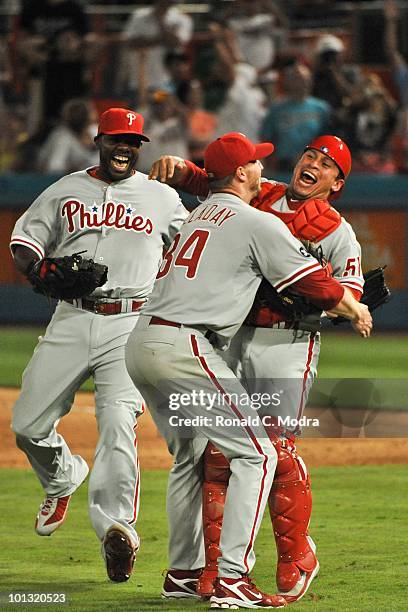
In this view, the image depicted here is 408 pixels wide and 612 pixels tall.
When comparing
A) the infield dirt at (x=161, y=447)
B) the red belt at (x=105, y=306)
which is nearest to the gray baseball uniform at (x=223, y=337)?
the red belt at (x=105, y=306)

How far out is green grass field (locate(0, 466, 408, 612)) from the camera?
16.7 feet

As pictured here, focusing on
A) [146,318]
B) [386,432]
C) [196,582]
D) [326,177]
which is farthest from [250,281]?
[386,432]

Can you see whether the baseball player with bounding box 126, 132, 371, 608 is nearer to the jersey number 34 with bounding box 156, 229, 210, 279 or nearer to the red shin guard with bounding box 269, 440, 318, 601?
the jersey number 34 with bounding box 156, 229, 210, 279

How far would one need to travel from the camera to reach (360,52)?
15.2 metres

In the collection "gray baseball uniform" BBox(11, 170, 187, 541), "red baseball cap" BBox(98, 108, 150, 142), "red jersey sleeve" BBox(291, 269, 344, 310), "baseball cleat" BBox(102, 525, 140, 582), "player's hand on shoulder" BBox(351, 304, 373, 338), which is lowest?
"baseball cleat" BBox(102, 525, 140, 582)

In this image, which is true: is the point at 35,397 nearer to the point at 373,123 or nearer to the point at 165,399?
the point at 165,399

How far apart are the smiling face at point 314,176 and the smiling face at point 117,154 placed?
0.88m

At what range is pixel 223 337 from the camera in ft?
16.5

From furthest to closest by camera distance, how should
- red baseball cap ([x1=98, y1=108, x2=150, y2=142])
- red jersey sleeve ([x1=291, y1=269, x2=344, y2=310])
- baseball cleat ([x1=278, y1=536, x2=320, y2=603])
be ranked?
red baseball cap ([x1=98, y1=108, x2=150, y2=142]) < baseball cleat ([x1=278, y1=536, x2=320, y2=603]) < red jersey sleeve ([x1=291, y1=269, x2=344, y2=310])

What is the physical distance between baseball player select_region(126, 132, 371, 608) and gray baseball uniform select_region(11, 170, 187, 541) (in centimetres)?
61

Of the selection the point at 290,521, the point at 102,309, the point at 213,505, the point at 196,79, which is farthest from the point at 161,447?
the point at 196,79

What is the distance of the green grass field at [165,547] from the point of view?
5.10 m

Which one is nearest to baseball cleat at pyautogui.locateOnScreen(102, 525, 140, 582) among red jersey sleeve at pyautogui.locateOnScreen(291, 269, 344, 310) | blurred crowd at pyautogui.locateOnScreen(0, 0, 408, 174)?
red jersey sleeve at pyautogui.locateOnScreen(291, 269, 344, 310)

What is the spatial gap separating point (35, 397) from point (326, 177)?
169 centimetres
